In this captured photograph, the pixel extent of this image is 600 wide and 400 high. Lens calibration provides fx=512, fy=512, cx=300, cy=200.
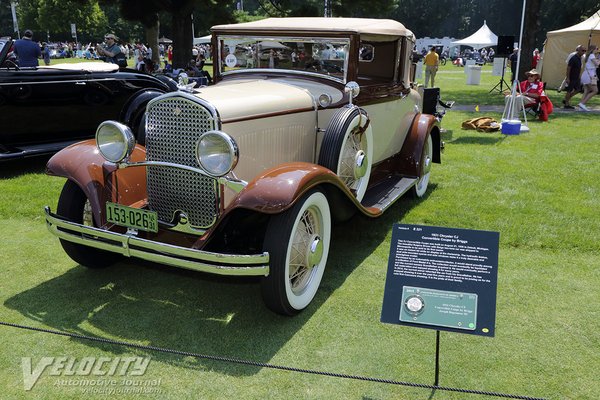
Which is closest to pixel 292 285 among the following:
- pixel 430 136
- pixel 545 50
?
pixel 430 136

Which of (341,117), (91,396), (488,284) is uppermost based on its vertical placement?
(341,117)

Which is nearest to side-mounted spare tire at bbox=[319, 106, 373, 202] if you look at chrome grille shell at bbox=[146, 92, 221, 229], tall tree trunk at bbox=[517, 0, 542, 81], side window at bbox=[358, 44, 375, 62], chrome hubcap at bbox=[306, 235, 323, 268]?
chrome hubcap at bbox=[306, 235, 323, 268]

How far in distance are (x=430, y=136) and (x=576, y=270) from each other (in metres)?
2.46

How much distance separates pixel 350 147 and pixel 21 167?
17.6 feet

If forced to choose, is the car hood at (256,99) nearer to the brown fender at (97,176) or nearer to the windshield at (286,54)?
the windshield at (286,54)

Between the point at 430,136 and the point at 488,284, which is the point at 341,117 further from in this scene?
the point at 430,136

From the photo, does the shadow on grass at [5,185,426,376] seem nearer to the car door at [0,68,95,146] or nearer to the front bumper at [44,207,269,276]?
the front bumper at [44,207,269,276]

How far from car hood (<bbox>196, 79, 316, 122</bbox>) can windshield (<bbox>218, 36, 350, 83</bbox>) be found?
1.27ft

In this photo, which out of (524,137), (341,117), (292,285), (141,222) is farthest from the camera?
(524,137)

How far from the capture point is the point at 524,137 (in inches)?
386

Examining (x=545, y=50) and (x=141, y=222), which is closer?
(x=141, y=222)

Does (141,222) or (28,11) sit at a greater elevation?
(28,11)

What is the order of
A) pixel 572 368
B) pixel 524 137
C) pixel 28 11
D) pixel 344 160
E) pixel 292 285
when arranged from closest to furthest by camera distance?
pixel 572 368 → pixel 292 285 → pixel 344 160 → pixel 524 137 → pixel 28 11

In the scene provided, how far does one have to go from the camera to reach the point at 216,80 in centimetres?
492
